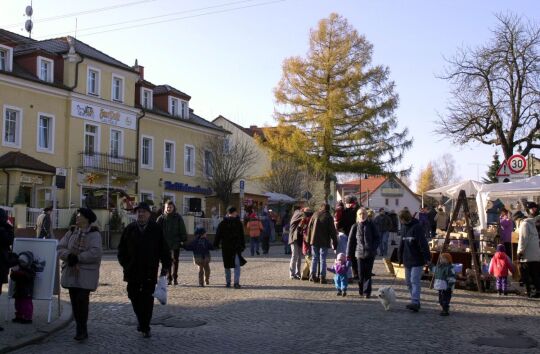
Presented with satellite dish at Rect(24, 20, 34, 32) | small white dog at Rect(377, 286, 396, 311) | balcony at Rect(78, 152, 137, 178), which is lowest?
small white dog at Rect(377, 286, 396, 311)

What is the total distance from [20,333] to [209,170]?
35.2 meters

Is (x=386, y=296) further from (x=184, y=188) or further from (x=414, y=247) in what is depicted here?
(x=184, y=188)

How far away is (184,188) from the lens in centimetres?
4278

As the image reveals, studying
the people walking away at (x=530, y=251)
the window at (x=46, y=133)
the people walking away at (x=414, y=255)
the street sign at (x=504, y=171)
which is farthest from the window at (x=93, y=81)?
the people walking away at (x=530, y=251)

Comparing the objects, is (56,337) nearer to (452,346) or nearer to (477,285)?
(452,346)

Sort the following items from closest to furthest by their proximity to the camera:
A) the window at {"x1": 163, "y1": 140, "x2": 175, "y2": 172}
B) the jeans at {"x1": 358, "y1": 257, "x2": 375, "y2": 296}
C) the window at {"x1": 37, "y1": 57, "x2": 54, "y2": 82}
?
the jeans at {"x1": 358, "y1": 257, "x2": 375, "y2": 296} → the window at {"x1": 37, "y1": 57, "x2": 54, "y2": 82} → the window at {"x1": 163, "y1": 140, "x2": 175, "y2": 172}

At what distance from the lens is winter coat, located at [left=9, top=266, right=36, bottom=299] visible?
934cm

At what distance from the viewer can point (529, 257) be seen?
42.0 ft

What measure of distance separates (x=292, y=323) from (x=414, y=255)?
2.67 m

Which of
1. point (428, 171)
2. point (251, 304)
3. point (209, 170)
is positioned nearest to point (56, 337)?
point (251, 304)

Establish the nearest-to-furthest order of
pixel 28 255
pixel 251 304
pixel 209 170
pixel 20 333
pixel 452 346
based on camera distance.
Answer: pixel 452 346 < pixel 20 333 < pixel 28 255 < pixel 251 304 < pixel 209 170

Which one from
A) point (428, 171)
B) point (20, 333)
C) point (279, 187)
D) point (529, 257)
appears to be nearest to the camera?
point (20, 333)

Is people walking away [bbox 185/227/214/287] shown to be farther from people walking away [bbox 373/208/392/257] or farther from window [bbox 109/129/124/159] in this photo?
window [bbox 109/129/124/159]

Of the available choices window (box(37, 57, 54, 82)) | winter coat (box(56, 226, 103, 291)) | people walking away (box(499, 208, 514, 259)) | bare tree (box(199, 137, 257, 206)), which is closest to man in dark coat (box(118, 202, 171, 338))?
winter coat (box(56, 226, 103, 291))
